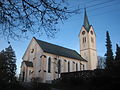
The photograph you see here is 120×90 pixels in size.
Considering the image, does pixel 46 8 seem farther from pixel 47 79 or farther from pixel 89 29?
pixel 89 29

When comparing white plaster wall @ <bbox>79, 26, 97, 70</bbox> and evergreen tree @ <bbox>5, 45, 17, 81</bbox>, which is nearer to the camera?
evergreen tree @ <bbox>5, 45, 17, 81</bbox>

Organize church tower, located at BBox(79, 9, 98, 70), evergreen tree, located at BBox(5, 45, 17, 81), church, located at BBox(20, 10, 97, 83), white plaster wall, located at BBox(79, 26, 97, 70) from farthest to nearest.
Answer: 1. church tower, located at BBox(79, 9, 98, 70)
2. white plaster wall, located at BBox(79, 26, 97, 70)
3. church, located at BBox(20, 10, 97, 83)
4. evergreen tree, located at BBox(5, 45, 17, 81)

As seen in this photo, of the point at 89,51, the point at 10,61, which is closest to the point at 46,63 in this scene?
the point at 10,61

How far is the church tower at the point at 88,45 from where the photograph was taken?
163 ft

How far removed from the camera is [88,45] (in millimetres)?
49906

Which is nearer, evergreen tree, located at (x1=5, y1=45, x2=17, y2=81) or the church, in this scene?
evergreen tree, located at (x1=5, y1=45, x2=17, y2=81)

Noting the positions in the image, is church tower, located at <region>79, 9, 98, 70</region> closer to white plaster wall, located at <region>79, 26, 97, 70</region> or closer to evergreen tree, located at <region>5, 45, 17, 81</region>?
white plaster wall, located at <region>79, 26, 97, 70</region>

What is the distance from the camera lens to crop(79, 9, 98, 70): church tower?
4964 cm

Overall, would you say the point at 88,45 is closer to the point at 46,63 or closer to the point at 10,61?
the point at 46,63

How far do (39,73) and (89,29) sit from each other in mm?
26574

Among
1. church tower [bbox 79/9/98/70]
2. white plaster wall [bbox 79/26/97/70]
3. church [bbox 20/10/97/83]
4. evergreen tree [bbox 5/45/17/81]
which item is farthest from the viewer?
church tower [bbox 79/9/98/70]

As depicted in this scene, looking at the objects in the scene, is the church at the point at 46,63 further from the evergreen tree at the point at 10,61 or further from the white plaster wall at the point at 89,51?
the evergreen tree at the point at 10,61

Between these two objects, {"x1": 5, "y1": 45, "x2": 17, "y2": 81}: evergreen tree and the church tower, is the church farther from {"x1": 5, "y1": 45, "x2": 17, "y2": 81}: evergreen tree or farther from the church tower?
{"x1": 5, "y1": 45, "x2": 17, "y2": 81}: evergreen tree

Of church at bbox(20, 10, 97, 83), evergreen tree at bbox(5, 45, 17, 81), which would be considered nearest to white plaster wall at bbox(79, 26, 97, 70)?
church at bbox(20, 10, 97, 83)
